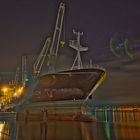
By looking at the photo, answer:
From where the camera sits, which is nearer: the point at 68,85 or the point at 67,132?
the point at 67,132

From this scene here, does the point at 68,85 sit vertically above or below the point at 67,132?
above

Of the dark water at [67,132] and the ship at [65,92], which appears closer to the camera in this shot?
the dark water at [67,132]

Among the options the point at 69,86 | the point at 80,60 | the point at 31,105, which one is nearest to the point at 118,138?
the point at 69,86

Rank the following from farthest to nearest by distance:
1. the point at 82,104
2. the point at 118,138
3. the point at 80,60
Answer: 1. the point at 80,60
2. the point at 82,104
3. the point at 118,138

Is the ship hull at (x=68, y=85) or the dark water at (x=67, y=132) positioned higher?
the ship hull at (x=68, y=85)

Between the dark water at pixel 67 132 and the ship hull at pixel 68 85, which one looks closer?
the dark water at pixel 67 132

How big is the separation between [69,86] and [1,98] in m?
45.4

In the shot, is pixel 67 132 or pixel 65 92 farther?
pixel 65 92

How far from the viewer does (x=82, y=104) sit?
23.1 metres

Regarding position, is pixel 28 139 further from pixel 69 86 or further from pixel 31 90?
pixel 31 90

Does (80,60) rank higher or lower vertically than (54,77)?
higher

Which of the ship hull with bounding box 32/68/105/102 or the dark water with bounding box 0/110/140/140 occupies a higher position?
the ship hull with bounding box 32/68/105/102

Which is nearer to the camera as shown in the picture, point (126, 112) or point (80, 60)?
point (126, 112)

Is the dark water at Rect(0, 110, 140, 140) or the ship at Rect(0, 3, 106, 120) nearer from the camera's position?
the dark water at Rect(0, 110, 140, 140)
